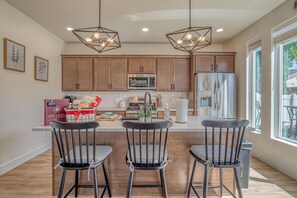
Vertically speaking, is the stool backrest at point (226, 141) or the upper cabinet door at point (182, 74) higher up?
the upper cabinet door at point (182, 74)

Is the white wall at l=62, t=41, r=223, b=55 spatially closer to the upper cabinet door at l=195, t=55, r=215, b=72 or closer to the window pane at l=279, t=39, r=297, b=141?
the upper cabinet door at l=195, t=55, r=215, b=72

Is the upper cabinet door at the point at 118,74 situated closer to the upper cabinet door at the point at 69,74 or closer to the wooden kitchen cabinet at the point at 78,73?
the wooden kitchen cabinet at the point at 78,73

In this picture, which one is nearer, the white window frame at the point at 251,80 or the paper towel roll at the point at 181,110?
the paper towel roll at the point at 181,110

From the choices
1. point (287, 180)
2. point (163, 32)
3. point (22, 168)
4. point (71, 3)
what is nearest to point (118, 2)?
point (71, 3)

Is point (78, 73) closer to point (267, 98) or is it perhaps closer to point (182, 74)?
point (182, 74)

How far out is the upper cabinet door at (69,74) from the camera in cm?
511

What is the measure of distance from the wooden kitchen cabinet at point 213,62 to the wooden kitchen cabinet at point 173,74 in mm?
350

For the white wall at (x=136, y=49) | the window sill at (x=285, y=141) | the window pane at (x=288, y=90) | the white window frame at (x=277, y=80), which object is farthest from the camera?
the white wall at (x=136, y=49)

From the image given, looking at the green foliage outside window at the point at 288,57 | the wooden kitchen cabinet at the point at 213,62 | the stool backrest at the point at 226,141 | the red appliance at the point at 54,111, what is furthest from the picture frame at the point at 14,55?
the green foliage outside window at the point at 288,57

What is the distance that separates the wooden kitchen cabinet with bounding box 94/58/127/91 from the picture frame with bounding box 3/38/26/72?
1.80 m

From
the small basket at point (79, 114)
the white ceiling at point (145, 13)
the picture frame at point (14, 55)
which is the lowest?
the small basket at point (79, 114)

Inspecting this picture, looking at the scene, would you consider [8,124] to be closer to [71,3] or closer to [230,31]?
[71,3]

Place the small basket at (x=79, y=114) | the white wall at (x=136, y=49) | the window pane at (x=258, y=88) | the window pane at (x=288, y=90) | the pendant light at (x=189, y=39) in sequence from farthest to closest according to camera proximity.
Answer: the white wall at (x=136, y=49)
the window pane at (x=258, y=88)
the window pane at (x=288, y=90)
the pendant light at (x=189, y=39)
the small basket at (x=79, y=114)

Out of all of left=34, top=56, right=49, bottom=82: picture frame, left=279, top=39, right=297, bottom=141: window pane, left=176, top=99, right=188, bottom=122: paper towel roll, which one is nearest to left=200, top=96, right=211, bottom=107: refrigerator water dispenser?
left=279, top=39, right=297, bottom=141: window pane
